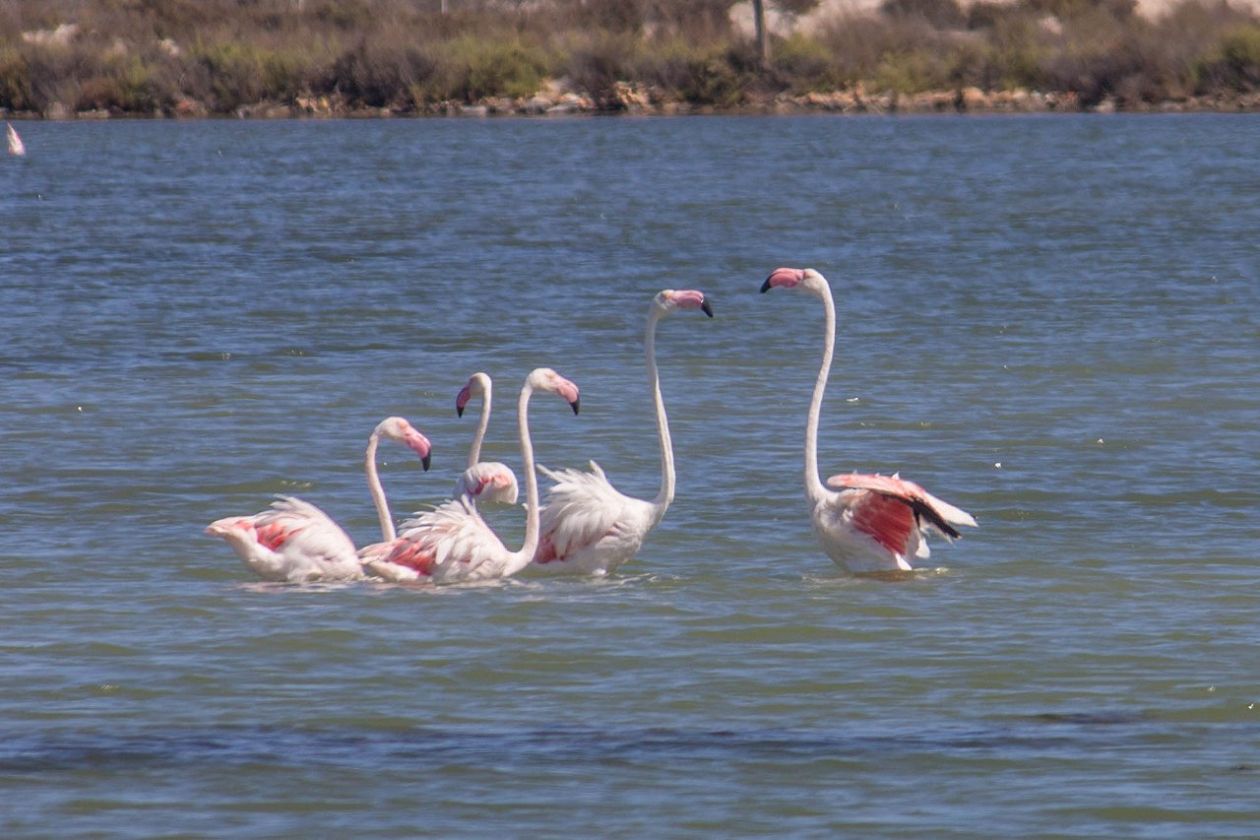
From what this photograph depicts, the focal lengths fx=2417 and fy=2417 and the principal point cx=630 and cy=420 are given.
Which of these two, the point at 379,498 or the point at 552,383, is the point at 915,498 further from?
the point at 379,498

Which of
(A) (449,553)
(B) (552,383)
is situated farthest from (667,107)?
(A) (449,553)

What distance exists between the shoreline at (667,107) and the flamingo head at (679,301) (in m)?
40.1

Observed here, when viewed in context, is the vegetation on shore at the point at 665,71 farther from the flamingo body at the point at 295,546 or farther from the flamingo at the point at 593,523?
the flamingo body at the point at 295,546

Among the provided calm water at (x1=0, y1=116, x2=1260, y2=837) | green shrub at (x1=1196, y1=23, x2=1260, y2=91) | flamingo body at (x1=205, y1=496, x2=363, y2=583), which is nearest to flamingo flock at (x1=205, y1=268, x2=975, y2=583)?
flamingo body at (x1=205, y1=496, x2=363, y2=583)

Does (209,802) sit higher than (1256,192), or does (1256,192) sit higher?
(209,802)

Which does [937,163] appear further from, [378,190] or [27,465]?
[27,465]

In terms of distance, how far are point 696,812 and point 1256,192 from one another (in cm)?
2576

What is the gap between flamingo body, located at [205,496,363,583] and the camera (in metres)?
9.58

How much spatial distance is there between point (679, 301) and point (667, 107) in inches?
1652

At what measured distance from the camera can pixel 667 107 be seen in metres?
51.8

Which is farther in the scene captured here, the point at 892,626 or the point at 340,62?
the point at 340,62

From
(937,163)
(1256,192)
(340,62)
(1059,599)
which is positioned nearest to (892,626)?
(1059,599)

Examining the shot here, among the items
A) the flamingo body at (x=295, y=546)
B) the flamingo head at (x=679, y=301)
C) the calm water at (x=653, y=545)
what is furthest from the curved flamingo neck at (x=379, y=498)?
Answer: the flamingo head at (x=679, y=301)

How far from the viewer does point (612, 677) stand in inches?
328
